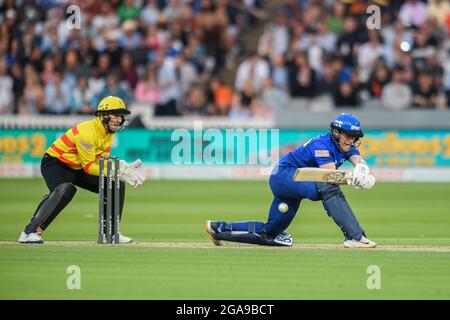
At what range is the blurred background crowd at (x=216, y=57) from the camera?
23000mm

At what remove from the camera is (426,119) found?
21906mm

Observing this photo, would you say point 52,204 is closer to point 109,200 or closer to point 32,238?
point 32,238

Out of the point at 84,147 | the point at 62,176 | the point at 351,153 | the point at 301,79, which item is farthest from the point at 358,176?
the point at 301,79

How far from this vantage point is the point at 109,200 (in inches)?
466

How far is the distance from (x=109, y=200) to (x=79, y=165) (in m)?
0.66

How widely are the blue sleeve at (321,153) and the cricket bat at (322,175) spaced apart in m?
0.19

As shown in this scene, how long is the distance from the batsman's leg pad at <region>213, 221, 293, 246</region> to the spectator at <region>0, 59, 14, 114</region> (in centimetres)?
1259

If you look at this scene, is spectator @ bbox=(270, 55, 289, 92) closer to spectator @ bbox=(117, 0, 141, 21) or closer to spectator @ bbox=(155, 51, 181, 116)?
spectator @ bbox=(155, 51, 181, 116)

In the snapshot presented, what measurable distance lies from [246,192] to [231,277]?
9.81m

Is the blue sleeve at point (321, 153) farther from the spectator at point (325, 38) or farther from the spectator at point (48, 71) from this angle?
the spectator at point (48, 71)

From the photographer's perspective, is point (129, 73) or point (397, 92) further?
point (129, 73)

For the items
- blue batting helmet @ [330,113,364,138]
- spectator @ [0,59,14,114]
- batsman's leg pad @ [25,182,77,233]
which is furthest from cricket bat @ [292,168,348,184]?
spectator @ [0,59,14,114]

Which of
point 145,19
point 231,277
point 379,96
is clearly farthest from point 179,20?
point 231,277
